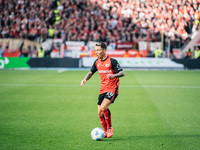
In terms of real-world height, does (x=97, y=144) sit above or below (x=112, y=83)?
below

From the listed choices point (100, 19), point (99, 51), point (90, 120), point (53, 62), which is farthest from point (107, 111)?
point (100, 19)

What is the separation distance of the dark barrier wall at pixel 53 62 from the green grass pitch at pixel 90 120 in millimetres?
13688

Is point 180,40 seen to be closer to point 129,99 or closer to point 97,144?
point 129,99

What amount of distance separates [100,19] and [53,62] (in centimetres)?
866

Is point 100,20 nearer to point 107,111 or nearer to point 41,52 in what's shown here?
point 41,52

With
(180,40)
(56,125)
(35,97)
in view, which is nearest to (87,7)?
(180,40)

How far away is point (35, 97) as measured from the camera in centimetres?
1073

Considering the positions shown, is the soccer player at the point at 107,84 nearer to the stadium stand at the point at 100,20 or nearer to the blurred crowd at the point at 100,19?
the stadium stand at the point at 100,20

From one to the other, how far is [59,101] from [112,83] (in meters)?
4.61

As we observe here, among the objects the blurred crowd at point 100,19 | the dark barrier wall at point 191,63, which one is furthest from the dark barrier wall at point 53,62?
the dark barrier wall at point 191,63

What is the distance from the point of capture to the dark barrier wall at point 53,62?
84.2 ft

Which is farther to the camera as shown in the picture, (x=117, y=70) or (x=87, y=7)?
(x=87, y=7)

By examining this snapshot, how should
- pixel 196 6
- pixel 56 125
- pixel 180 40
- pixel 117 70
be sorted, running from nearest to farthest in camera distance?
pixel 117 70 → pixel 56 125 → pixel 180 40 → pixel 196 6

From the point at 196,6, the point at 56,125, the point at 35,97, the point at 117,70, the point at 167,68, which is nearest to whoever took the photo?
the point at 117,70
